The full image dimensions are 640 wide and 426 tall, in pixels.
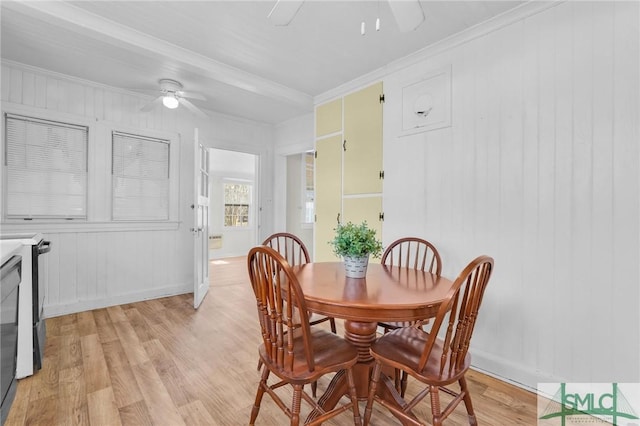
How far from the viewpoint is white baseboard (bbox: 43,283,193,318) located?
3186 mm

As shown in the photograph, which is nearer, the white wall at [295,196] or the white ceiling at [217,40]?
the white ceiling at [217,40]

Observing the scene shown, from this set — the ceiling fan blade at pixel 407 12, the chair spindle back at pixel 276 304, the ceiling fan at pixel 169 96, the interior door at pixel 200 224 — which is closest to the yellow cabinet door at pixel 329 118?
the ceiling fan at pixel 169 96

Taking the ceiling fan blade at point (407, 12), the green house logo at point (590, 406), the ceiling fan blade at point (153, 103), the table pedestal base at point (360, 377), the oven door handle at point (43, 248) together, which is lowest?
the green house logo at point (590, 406)

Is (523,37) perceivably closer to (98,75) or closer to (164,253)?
(98,75)

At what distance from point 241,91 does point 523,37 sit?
2.69m

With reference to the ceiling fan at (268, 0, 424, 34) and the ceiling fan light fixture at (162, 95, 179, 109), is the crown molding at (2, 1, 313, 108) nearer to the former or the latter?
the ceiling fan light fixture at (162, 95, 179, 109)

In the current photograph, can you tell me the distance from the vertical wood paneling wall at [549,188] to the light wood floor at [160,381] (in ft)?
1.51

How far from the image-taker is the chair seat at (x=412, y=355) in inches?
51.2

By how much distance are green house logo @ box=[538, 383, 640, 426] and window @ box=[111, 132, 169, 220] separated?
4200 millimetres

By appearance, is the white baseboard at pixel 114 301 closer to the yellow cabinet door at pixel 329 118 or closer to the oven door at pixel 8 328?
the oven door at pixel 8 328

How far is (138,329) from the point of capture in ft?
9.42

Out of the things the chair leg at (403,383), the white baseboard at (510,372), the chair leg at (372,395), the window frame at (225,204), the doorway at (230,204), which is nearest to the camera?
the chair leg at (372,395)

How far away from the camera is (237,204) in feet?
26.3

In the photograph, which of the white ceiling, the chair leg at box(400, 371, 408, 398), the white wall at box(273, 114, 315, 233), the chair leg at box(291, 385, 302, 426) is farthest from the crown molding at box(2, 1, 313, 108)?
the chair leg at box(400, 371, 408, 398)
